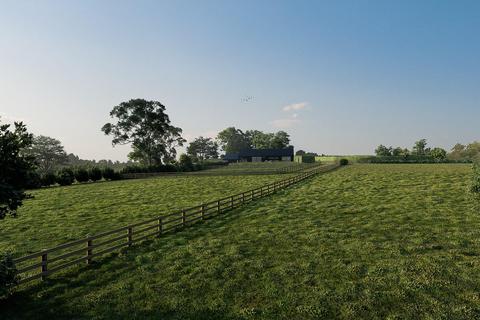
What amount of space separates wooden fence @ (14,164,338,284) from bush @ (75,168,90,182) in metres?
34.0

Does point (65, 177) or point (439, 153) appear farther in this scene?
point (439, 153)

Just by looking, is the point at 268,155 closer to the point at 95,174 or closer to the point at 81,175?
the point at 95,174

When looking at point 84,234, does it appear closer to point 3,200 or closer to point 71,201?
point 3,200

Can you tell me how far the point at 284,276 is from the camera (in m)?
11.4

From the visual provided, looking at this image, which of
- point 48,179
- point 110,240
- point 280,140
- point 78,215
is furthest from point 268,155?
point 110,240

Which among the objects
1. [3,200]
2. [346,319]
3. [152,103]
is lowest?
[346,319]

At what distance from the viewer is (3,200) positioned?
29.0ft

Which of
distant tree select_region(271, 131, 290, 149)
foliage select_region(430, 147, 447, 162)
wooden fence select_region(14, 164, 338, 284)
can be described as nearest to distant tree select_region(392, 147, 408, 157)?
foliage select_region(430, 147, 447, 162)

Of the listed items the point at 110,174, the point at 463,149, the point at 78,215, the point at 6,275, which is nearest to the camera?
the point at 6,275

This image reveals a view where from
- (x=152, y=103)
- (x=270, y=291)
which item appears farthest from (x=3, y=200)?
(x=152, y=103)

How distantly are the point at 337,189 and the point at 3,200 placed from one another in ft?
104

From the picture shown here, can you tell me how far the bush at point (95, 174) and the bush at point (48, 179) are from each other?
5.93 m

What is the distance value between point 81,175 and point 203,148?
103 meters

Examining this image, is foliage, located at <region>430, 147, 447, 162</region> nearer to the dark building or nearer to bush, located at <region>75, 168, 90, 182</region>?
the dark building
